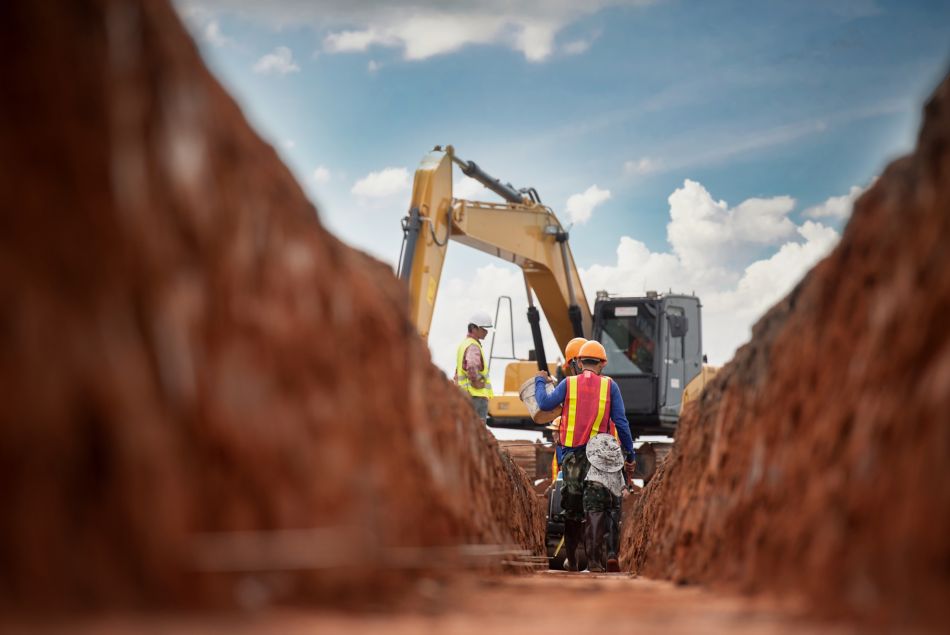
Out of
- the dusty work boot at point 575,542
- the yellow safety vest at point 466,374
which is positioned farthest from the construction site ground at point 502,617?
the yellow safety vest at point 466,374

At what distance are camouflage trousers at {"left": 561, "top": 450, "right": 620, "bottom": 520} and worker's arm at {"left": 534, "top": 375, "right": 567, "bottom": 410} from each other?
53 cm

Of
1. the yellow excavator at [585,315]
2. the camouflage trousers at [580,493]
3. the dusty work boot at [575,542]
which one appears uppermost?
the yellow excavator at [585,315]

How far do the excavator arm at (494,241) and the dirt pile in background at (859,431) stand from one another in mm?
8520

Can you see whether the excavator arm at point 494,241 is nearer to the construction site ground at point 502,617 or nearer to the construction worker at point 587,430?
the construction worker at point 587,430

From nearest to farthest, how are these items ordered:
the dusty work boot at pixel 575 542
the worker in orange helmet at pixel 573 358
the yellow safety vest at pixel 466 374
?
1. the dusty work boot at pixel 575 542
2. the worker in orange helmet at pixel 573 358
3. the yellow safety vest at pixel 466 374

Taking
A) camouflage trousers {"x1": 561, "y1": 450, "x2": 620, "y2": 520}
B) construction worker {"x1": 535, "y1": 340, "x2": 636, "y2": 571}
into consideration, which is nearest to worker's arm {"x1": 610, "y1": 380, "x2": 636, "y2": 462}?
construction worker {"x1": 535, "y1": 340, "x2": 636, "y2": 571}

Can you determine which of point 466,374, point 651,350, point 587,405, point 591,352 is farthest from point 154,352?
point 651,350

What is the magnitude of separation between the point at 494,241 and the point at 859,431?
13652 mm

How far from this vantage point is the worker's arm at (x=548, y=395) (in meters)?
9.45

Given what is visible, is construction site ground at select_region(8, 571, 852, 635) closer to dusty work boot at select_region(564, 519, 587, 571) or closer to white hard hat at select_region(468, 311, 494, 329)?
dusty work boot at select_region(564, 519, 587, 571)

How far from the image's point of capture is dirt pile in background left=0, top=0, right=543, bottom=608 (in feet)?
7.97

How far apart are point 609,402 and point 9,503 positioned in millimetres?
7447

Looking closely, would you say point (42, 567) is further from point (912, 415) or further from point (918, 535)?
point (912, 415)

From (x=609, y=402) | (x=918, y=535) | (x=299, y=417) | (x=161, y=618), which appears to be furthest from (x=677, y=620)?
(x=609, y=402)
